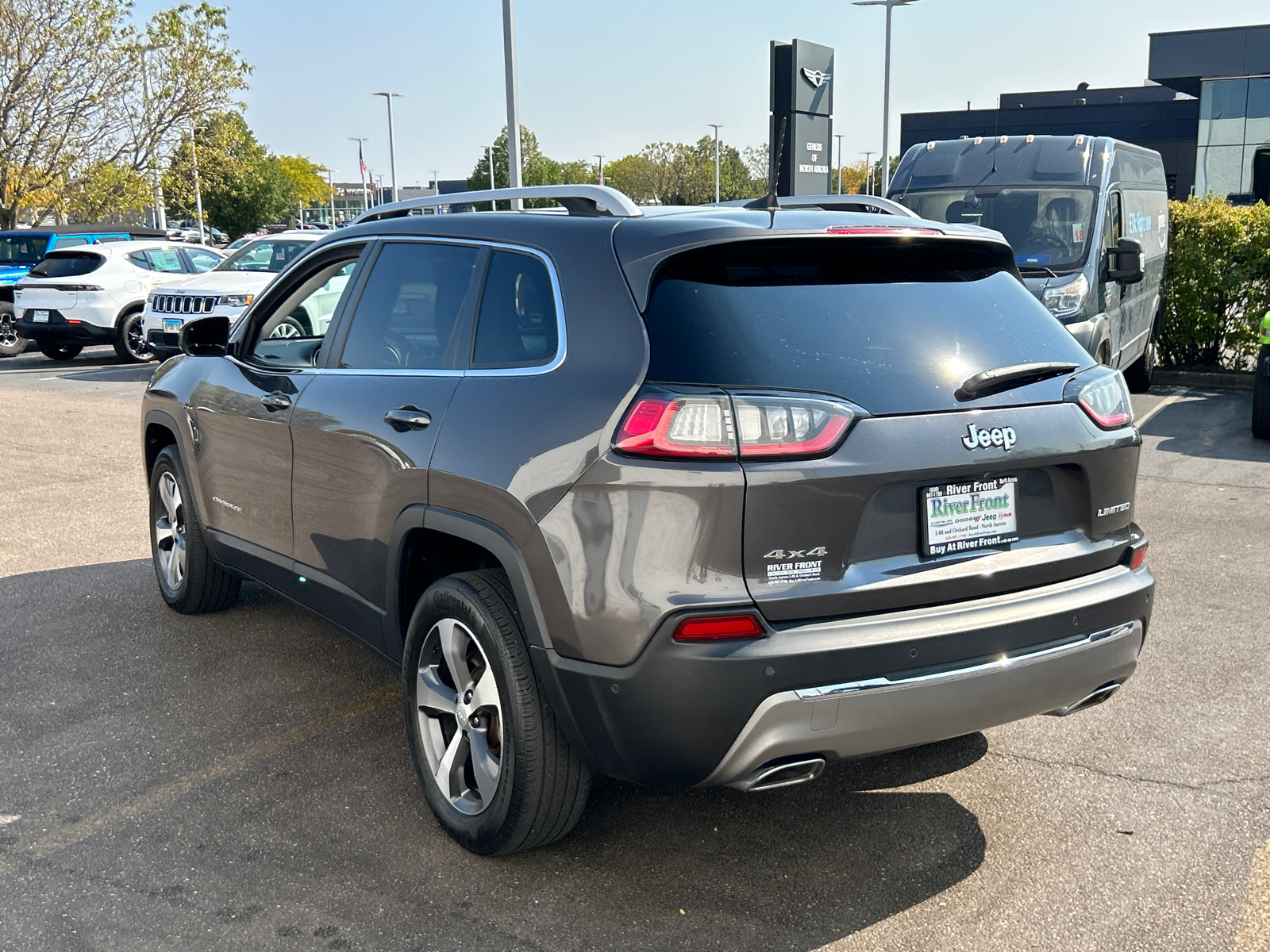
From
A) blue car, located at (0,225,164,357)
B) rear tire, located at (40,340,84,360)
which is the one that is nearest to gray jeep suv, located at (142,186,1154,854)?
rear tire, located at (40,340,84,360)

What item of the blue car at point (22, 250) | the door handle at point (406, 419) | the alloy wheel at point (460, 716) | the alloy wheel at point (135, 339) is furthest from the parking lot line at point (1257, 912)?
the blue car at point (22, 250)

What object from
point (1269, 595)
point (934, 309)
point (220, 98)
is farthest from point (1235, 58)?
point (934, 309)

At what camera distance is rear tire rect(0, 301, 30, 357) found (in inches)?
787

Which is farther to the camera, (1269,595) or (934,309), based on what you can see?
(1269,595)

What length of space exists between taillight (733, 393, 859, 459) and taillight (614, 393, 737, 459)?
3cm

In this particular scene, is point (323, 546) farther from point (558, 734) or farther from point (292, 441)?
point (558, 734)

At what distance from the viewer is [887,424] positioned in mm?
2910

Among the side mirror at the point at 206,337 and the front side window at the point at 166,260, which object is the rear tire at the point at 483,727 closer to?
the side mirror at the point at 206,337

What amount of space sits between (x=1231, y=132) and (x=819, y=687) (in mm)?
45704

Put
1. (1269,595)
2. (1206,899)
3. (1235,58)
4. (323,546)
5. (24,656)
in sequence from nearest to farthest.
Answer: (1206,899) → (323,546) → (24,656) → (1269,595) → (1235,58)

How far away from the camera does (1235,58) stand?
4166 cm

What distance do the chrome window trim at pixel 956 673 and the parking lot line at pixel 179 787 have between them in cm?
216

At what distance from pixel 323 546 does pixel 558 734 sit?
4.61ft

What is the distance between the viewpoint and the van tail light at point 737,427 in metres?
2.80
